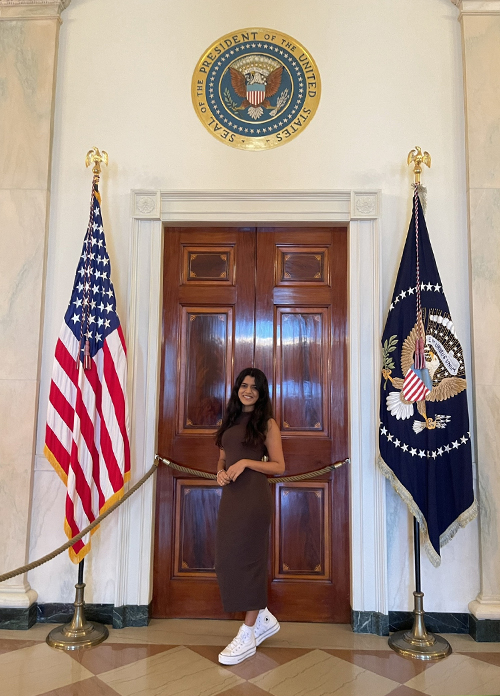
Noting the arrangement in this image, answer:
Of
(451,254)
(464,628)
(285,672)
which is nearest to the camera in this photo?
(285,672)

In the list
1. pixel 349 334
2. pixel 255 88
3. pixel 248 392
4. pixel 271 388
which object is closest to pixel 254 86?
pixel 255 88

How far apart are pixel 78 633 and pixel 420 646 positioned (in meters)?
2.20

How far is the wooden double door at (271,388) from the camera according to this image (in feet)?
13.0

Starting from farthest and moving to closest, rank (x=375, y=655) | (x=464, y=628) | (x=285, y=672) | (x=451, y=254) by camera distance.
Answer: (x=451, y=254), (x=464, y=628), (x=375, y=655), (x=285, y=672)

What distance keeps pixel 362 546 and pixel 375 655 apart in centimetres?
68

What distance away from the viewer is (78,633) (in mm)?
3502

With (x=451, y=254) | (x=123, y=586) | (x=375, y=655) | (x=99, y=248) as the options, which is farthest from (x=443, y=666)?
(x=99, y=248)

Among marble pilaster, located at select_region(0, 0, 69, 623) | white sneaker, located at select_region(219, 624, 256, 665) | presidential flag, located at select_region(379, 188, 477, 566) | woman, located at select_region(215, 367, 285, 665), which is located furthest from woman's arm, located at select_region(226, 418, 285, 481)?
marble pilaster, located at select_region(0, 0, 69, 623)

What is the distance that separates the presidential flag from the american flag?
185 centimetres

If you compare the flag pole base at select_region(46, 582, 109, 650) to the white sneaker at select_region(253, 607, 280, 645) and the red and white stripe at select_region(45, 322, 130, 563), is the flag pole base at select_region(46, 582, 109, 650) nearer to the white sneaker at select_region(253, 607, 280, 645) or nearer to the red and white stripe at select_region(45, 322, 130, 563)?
the red and white stripe at select_region(45, 322, 130, 563)

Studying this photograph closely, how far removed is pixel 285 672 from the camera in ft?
10.1

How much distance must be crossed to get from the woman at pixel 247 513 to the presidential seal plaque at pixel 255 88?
6.55 ft

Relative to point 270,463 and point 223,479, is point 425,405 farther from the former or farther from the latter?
point 223,479

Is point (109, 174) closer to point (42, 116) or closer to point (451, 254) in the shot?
point (42, 116)
